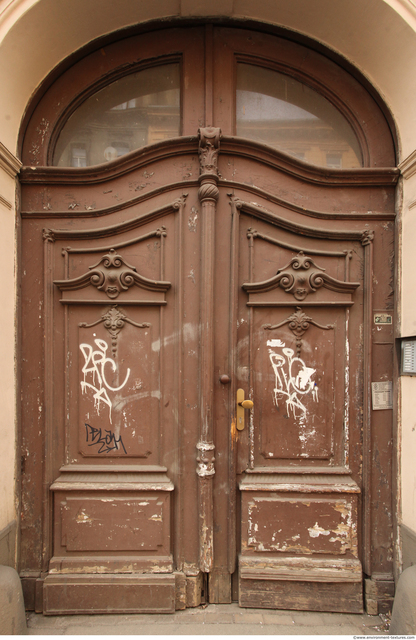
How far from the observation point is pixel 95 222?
2.61 m

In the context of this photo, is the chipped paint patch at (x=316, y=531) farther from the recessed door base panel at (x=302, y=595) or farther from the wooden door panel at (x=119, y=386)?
the wooden door panel at (x=119, y=386)

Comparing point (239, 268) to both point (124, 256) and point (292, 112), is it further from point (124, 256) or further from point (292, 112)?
point (292, 112)

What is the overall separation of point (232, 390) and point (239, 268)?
0.93 meters

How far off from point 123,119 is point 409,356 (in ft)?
9.45

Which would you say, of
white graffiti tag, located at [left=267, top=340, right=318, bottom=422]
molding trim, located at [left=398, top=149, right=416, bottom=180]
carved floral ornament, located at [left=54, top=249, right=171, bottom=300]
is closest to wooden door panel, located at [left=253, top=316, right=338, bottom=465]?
white graffiti tag, located at [left=267, top=340, right=318, bottom=422]

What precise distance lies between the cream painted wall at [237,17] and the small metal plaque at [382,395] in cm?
10

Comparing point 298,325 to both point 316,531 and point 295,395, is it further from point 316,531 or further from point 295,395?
point 316,531

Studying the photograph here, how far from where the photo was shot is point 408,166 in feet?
8.11

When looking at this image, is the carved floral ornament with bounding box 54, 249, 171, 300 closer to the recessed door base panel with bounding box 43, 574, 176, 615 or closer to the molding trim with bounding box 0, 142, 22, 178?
the molding trim with bounding box 0, 142, 22, 178

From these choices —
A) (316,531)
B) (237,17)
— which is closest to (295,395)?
(316,531)

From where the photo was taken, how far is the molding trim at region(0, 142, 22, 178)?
93.1 inches

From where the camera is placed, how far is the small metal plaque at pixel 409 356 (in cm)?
241

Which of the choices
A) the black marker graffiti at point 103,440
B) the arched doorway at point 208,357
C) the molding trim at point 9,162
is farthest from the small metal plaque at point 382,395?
the molding trim at point 9,162

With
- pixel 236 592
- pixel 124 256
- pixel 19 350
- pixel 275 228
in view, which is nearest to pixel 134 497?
pixel 236 592
